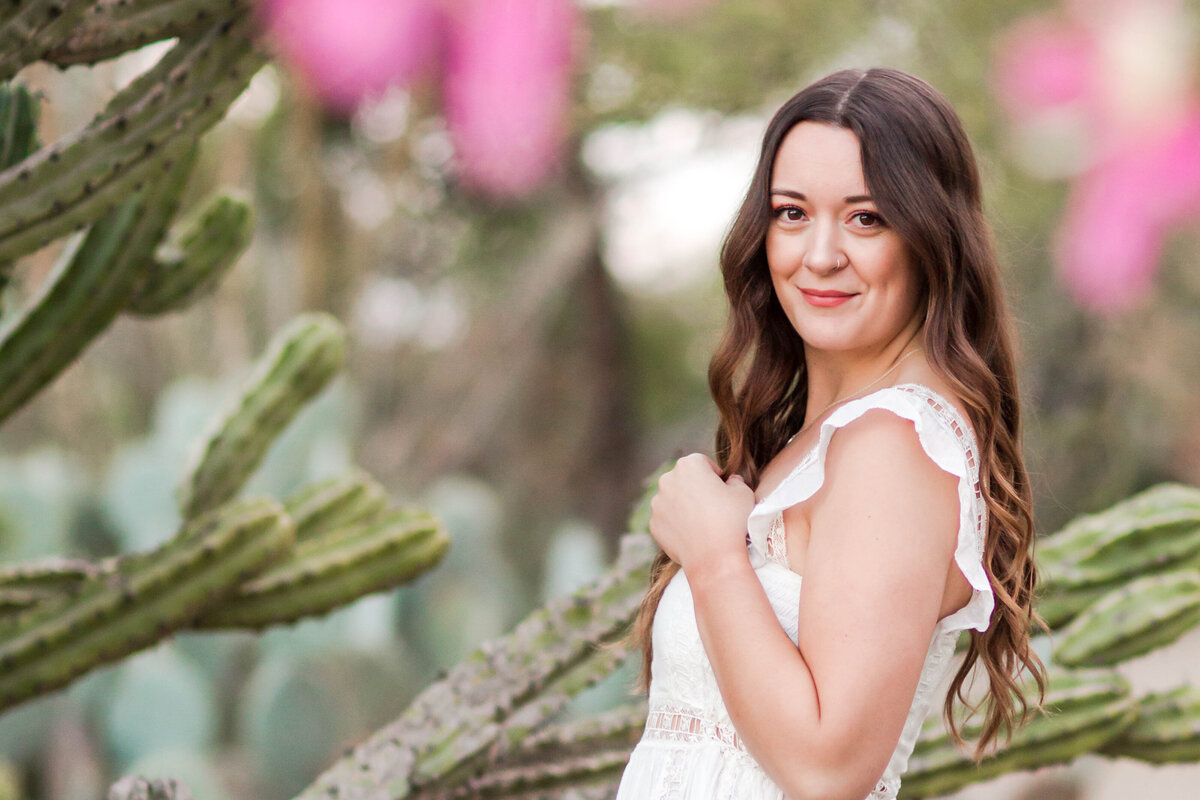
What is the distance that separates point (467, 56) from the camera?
3102 mm

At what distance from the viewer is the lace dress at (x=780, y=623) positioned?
1.20 m

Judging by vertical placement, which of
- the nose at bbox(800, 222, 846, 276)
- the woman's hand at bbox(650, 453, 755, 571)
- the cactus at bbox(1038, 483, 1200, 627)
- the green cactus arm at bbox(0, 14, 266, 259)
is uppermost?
the green cactus arm at bbox(0, 14, 266, 259)

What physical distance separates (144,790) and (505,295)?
539 cm

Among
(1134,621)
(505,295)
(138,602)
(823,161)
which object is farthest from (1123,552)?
(505,295)

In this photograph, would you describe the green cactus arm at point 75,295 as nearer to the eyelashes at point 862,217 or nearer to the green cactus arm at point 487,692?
the green cactus arm at point 487,692

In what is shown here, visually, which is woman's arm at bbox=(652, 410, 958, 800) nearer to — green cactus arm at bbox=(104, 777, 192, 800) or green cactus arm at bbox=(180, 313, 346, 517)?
green cactus arm at bbox=(104, 777, 192, 800)

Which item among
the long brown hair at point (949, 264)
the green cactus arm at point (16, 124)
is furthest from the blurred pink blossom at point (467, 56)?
the long brown hair at point (949, 264)

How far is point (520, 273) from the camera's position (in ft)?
23.0

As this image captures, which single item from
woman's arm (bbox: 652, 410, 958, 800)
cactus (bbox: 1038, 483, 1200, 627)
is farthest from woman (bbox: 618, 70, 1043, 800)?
cactus (bbox: 1038, 483, 1200, 627)

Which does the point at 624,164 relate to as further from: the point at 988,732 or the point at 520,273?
the point at 988,732

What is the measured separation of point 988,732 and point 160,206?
1905 millimetres

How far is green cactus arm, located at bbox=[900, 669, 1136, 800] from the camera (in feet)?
7.72

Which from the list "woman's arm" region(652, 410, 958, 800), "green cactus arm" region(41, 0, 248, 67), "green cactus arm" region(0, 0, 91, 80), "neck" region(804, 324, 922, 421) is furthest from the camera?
"green cactus arm" region(41, 0, 248, 67)

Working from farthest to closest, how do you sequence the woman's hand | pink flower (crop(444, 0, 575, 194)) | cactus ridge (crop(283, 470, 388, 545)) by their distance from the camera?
1. pink flower (crop(444, 0, 575, 194))
2. cactus ridge (crop(283, 470, 388, 545))
3. the woman's hand
